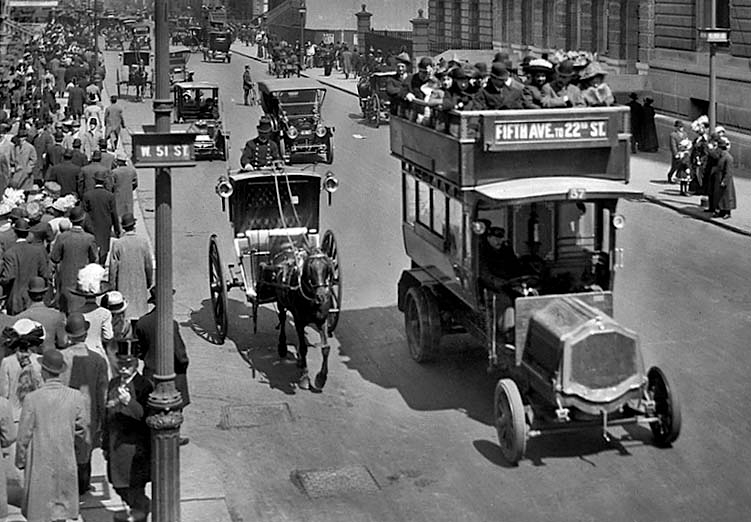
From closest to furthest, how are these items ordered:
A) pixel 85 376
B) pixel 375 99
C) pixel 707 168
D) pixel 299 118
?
pixel 85 376
pixel 707 168
pixel 299 118
pixel 375 99

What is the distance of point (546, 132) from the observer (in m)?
12.5

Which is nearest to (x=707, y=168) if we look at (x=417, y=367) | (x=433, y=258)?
(x=433, y=258)

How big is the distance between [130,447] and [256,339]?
6754mm

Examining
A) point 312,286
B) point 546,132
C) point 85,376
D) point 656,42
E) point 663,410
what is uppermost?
point 656,42

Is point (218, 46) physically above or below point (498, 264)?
above

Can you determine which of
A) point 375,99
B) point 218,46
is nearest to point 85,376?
point 375,99

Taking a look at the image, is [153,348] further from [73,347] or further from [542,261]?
[542,261]

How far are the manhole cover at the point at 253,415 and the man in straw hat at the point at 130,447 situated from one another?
3252mm

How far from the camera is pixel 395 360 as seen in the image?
15.0 metres

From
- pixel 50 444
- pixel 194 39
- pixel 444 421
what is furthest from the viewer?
pixel 194 39

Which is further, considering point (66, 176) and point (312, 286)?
point (66, 176)

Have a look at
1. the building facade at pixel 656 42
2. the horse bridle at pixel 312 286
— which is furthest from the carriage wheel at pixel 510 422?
the building facade at pixel 656 42

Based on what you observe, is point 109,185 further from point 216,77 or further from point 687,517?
point 216,77

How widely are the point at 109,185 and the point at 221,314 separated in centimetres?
424
